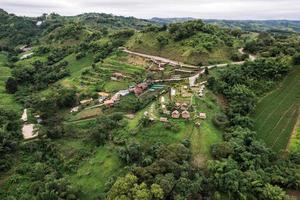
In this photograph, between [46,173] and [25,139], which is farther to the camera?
[25,139]

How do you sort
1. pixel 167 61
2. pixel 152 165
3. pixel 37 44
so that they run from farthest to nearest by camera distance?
1. pixel 37 44
2. pixel 167 61
3. pixel 152 165

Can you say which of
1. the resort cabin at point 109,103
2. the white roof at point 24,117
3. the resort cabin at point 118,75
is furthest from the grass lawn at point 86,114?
the resort cabin at point 118,75

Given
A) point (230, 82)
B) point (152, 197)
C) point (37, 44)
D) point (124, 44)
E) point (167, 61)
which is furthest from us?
point (37, 44)

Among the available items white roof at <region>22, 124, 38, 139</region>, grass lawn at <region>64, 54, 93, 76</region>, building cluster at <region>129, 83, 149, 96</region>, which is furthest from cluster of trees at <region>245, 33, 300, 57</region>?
white roof at <region>22, 124, 38, 139</region>

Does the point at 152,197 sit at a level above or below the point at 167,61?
below

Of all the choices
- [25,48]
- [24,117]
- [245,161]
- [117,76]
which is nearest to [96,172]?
[245,161]

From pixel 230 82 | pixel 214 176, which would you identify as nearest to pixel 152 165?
pixel 214 176

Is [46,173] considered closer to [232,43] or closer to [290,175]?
[290,175]
